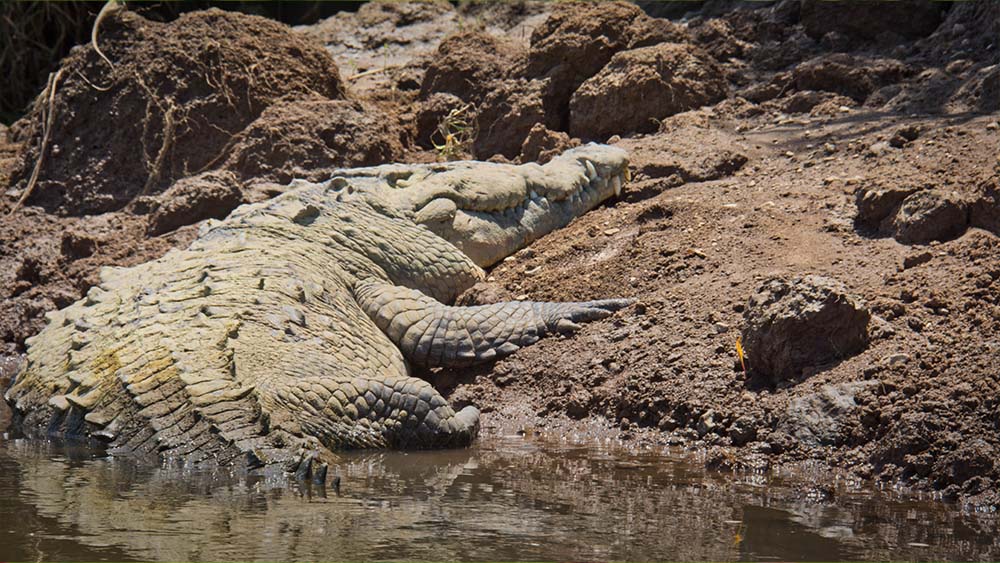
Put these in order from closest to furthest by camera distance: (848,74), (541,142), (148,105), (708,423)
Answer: (708,423)
(848,74)
(541,142)
(148,105)

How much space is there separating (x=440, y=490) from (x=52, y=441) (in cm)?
179

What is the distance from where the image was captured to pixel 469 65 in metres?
8.70

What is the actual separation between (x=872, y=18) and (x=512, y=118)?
2.49 metres

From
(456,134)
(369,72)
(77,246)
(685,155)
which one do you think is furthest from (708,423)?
(369,72)

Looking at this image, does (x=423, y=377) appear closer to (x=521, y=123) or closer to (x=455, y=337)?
(x=455, y=337)

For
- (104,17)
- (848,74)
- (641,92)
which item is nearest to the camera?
(848,74)

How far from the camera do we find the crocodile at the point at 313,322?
14.1ft

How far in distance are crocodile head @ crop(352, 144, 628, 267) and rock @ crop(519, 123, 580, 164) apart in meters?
0.52

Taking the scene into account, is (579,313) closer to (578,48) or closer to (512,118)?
(512,118)

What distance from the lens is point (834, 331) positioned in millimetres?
4488

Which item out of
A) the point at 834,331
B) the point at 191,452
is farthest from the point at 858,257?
the point at 191,452

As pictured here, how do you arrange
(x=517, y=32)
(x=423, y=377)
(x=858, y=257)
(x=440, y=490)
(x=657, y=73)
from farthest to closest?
(x=517, y=32)
(x=657, y=73)
(x=423, y=377)
(x=858, y=257)
(x=440, y=490)

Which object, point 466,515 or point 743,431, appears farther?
point 743,431

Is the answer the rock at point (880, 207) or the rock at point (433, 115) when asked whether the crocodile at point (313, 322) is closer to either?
the rock at point (880, 207)
